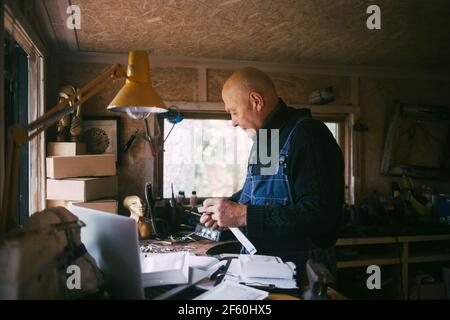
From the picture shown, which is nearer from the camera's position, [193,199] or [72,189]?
[72,189]

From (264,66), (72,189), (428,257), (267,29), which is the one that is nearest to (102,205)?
(72,189)

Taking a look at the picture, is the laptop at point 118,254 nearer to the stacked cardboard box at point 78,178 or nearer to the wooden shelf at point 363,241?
the stacked cardboard box at point 78,178

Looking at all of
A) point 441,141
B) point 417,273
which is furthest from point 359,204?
point 441,141

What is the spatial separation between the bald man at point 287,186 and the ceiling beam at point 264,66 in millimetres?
1407

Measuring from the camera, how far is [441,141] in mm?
3734

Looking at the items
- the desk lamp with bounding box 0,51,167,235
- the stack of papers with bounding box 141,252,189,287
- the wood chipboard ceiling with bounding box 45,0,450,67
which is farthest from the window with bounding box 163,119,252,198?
the stack of papers with bounding box 141,252,189,287

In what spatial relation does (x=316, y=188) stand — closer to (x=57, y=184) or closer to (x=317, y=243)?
(x=317, y=243)

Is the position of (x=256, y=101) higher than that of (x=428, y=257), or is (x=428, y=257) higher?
(x=256, y=101)

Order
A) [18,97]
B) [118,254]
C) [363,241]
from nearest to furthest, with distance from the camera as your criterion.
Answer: [118,254], [18,97], [363,241]

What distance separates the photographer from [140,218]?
2.61 metres

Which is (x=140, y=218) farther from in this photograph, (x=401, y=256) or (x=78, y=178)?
(x=401, y=256)

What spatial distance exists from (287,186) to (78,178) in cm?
151

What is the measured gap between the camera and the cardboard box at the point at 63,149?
2.57 metres

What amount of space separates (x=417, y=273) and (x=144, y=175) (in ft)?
9.07
